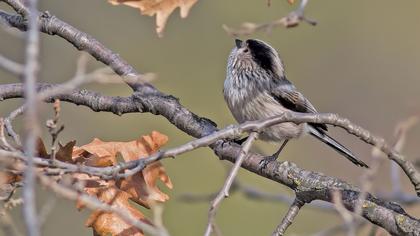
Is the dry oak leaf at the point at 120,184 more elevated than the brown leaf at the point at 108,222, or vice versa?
the dry oak leaf at the point at 120,184

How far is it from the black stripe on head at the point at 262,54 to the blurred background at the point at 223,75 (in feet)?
9.78

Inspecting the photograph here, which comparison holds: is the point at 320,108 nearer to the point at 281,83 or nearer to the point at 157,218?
the point at 281,83

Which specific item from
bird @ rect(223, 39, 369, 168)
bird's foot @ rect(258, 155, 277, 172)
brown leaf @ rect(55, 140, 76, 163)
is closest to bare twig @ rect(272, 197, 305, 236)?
bird's foot @ rect(258, 155, 277, 172)

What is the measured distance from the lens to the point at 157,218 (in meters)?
1.89

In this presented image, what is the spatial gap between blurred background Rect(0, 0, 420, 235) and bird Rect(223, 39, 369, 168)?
2940mm

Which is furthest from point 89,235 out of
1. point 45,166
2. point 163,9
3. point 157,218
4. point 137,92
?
point 157,218

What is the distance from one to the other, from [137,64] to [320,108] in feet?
8.01

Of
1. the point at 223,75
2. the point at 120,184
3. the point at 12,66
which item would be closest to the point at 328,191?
the point at 120,184

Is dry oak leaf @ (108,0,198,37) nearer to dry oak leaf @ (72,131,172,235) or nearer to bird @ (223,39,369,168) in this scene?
dry oak leaf @ (72,131,172,235)

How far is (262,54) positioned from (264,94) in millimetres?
312

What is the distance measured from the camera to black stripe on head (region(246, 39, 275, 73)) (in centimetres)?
492

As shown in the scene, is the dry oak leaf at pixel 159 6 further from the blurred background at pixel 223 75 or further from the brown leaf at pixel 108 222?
the blurred background at pixel 223 75

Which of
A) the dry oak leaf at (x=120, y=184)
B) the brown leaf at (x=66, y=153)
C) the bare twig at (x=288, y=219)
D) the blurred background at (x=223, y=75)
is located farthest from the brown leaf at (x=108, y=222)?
the blurred background at (x=223, y=75)

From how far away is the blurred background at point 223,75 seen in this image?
8.40m
